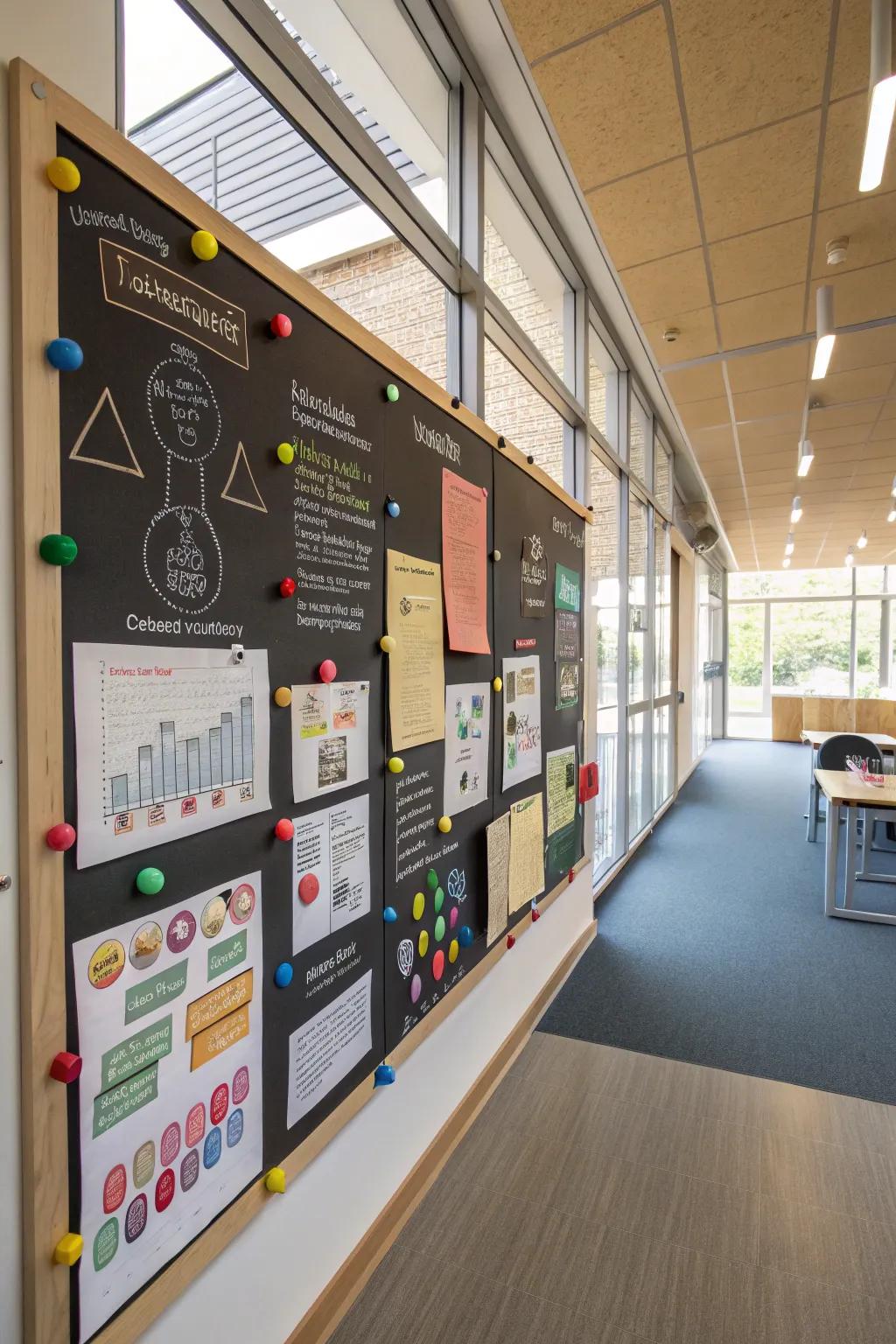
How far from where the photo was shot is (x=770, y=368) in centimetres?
402

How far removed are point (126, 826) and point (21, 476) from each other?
0.45 m

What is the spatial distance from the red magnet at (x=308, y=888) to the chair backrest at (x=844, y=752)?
15.6 feet

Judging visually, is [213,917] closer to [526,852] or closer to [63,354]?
[63,354]

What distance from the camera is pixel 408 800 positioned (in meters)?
1.62

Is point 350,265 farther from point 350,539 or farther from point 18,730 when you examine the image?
point 18,730

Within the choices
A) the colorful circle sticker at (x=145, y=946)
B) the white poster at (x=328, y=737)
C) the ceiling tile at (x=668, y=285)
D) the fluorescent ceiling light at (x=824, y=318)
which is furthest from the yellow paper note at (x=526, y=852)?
the fluorescent ceiling light at (x=824, y=318)

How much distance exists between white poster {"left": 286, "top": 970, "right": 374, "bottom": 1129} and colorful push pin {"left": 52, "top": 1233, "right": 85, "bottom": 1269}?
429 millimetres

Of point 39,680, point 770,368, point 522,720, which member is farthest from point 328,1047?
point 770,368

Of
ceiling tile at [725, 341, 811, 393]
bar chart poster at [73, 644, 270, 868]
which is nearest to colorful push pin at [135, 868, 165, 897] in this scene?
bar chart poster at [73, 644, 270, 868]

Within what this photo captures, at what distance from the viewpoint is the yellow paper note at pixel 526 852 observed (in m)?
2.22

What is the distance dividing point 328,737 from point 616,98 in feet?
7.21

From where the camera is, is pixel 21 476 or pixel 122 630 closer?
pixel 21 476

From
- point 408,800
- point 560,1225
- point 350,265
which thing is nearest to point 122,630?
point 408,800

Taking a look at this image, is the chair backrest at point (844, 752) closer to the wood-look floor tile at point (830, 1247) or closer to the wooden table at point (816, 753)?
the wooden table at point (816, 753)
